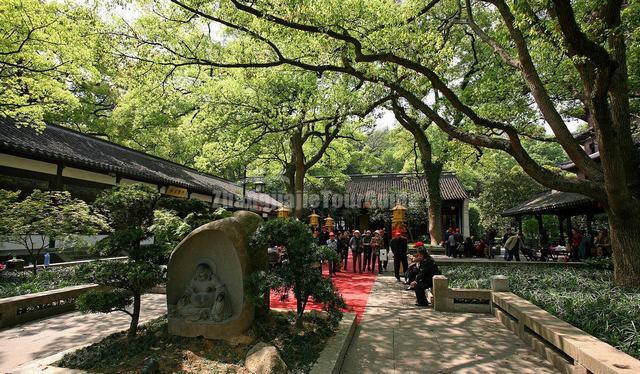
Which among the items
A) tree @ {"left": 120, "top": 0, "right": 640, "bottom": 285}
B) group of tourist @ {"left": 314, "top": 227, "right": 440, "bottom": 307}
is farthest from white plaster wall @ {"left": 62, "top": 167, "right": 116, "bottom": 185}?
group of tourist @ {"left": 314, "top": 227, "right": 440, "bottom": 307}

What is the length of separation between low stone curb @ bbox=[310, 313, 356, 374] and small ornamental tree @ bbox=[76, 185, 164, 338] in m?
2.37

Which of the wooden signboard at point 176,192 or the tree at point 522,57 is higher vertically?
the tree at point 522,57

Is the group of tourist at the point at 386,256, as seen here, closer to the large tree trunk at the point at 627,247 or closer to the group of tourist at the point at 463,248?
the large tree trunk at the point at 627,247

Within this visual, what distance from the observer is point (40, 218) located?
8492 millimetres

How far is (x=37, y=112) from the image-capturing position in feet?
30.6

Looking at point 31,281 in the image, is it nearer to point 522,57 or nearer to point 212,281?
point 212,281

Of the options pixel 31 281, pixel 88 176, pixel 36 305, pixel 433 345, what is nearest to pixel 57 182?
pixel 88 176

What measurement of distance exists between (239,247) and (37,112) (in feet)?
26.6

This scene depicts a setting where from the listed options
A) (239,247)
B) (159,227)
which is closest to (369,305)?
(239,247)

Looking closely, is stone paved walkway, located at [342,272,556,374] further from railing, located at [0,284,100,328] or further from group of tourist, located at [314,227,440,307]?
railing, located at [0,284,100,328]

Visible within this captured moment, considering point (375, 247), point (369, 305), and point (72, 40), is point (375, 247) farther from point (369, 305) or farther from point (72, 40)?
point (72, 40)

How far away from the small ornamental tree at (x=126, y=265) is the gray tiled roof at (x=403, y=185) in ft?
75.6

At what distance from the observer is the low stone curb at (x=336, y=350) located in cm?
402

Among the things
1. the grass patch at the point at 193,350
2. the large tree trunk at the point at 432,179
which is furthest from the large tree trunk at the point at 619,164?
the large tree trunk at the point at 432,179
